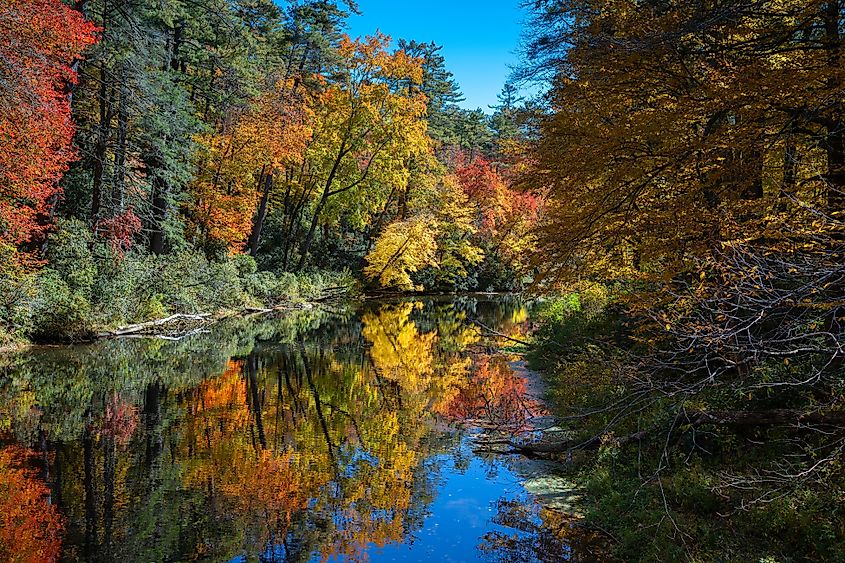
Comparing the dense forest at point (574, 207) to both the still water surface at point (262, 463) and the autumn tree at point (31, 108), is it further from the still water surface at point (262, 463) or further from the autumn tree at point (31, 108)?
the still water surface at point (262, 463)

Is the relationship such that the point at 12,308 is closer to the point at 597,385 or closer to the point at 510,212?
the point at 597,385

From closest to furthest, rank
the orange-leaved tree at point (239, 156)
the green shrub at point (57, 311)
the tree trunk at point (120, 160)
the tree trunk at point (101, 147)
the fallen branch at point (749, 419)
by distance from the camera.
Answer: the fallen branch at point (749, 419) → the green shrub at point (57, 311) → the tree trunk at point (101, 147) → the tree trunk at point (120, 160) → the orange-leaved tree at point (239, 156)

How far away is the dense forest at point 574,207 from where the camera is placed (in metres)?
5.58

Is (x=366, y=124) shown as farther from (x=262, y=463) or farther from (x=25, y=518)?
(x=25, y=518)

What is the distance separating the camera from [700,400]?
770 centimetres

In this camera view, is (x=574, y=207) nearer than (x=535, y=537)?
No

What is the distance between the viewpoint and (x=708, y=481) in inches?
241

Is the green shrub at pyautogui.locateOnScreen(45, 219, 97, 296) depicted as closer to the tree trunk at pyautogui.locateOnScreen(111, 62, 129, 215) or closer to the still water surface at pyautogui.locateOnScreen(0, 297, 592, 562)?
the still water surface at pyautogui.locateOnScreen(0, 297, 592, 562)

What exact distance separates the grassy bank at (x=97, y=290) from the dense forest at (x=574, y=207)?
0.08 metres

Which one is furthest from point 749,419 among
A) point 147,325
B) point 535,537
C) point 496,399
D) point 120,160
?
point 120,160

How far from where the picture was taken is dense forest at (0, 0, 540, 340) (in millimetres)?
15516

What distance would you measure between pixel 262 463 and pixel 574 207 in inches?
306

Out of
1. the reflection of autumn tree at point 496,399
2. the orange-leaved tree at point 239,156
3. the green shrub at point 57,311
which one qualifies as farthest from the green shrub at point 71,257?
the reflection of autumn tree at point 496,399

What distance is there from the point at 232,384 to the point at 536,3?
9664mm
